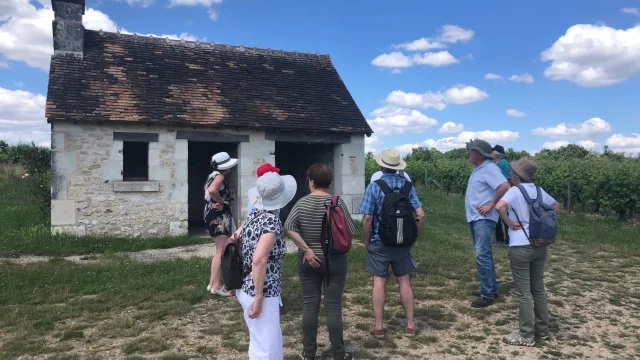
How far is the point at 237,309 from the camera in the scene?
17.4 ft

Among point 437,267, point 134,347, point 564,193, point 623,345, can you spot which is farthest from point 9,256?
point 564,193

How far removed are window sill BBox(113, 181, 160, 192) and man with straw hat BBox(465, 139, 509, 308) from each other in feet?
23.4

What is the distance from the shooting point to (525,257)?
422 centimetres

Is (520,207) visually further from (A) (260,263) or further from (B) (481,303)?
(A) (260,263)

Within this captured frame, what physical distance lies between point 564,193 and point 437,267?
385 inches

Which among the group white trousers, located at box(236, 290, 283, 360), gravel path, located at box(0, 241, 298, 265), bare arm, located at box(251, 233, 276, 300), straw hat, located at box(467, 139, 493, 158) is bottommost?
gravel path, located at box(0, 241, 298, 265)

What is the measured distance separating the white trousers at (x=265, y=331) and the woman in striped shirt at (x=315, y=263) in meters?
0.60

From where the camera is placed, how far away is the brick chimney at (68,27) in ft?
34.0

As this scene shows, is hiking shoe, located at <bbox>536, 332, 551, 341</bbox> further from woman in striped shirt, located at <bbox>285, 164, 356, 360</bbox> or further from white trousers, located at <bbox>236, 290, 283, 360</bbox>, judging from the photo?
white trousers, located at <bbox>236, 290, 283, 360</bbox>

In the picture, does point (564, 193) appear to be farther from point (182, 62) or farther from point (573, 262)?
point (182, 62)

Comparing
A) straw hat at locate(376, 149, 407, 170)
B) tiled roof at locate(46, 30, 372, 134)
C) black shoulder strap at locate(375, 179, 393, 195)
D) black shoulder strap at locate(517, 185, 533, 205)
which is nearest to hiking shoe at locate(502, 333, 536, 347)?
black shoulder strap at locate(517, 185, 533, 205)

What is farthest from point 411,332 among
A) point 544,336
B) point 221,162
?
point 221,162

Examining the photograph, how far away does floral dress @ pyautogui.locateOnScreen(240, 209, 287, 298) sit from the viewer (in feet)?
10.3

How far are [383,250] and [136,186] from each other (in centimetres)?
721
